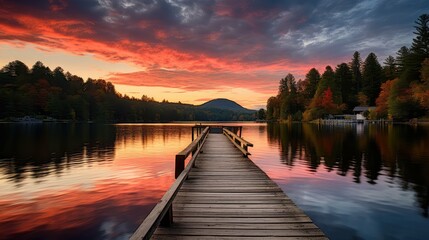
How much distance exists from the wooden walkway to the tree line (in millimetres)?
68056

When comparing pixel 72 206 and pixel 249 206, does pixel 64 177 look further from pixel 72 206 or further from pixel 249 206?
pixel 249 206

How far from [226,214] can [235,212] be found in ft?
0.92

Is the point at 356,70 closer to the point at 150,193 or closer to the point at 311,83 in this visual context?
the point at 311,83

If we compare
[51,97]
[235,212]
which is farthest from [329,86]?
[51,97]

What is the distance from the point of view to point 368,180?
14805mm

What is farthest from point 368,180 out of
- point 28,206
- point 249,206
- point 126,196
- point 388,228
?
point 28,206

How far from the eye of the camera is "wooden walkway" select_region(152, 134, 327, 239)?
5.50m

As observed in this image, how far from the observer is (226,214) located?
6.60 m

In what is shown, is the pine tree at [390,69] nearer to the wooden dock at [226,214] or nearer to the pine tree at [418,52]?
the pine tree at [418,52]

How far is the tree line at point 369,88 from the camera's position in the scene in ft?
238

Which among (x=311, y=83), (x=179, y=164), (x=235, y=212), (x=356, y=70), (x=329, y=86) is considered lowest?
(x=235, y=212)

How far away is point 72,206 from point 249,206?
7.26 meters

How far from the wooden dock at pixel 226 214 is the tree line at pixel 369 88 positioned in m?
68.4

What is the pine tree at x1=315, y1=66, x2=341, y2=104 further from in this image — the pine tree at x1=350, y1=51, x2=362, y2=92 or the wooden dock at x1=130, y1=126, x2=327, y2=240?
the wooden dock at x1=130, y1=126, x2=327, y2=240
